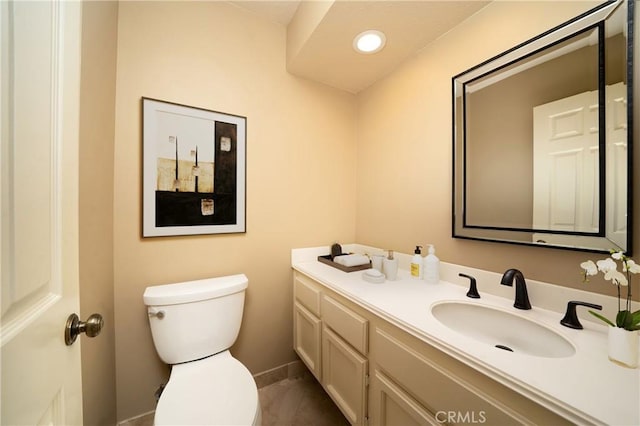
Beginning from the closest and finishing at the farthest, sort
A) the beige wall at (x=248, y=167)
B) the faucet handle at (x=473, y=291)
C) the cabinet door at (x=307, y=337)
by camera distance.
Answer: the faucet handle at (x=473, y=291)
the beige wall at (x=248, y=167)
the cabinet door at (x=307, y=337)

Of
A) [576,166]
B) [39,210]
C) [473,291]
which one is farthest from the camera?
[473,291]

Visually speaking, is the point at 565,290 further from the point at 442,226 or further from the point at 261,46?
the point at 261,46

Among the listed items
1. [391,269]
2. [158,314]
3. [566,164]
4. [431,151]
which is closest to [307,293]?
[391,269]

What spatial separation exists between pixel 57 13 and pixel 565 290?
1.70m

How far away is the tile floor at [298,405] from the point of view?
53.8 inches

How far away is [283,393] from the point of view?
157 centimetres

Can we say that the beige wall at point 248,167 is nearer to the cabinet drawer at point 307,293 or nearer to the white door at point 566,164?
the cabinet drawer at point 307,293

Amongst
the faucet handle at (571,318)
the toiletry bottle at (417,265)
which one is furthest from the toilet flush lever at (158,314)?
the faucet handle at (571,318)

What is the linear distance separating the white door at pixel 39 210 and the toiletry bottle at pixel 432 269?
1.37 metres

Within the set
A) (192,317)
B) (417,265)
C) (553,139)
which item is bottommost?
(192,317)

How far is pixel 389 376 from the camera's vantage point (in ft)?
3.02

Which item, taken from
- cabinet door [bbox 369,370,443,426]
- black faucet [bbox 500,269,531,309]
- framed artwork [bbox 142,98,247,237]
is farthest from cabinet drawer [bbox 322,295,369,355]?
framed artwork [bbox 142,98,247,237]

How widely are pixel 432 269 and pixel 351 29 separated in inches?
54.1

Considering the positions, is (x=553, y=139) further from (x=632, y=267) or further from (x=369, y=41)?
(x=369, y=41)
